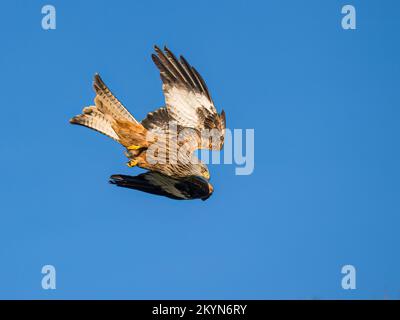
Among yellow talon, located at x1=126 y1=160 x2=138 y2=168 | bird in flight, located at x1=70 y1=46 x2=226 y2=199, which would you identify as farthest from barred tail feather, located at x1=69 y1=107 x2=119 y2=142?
yellow talon, located at x1=126 y1=160 x2=138 y2=168

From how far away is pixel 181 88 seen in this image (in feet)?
150

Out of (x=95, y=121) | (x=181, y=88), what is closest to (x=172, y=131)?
(x=181, y=88)

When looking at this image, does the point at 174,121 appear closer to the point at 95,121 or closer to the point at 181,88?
the point at 181,88

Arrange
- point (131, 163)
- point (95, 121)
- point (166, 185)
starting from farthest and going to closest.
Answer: point (95, 121)
point (166, 185)
point (131, 163)

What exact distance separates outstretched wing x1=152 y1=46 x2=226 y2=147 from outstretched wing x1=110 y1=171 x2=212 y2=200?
103cm

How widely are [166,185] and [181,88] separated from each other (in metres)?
1.80

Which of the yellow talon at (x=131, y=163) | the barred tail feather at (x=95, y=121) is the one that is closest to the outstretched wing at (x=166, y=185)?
the yellow talon at (x=131, y=163)

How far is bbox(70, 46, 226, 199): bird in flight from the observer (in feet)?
149

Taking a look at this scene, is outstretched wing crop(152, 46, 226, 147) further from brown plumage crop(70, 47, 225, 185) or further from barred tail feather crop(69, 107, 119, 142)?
barred tail feather crop(69, 107, 119, 142)

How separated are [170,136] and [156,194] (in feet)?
4.00

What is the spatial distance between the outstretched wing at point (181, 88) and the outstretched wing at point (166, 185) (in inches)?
40.7
